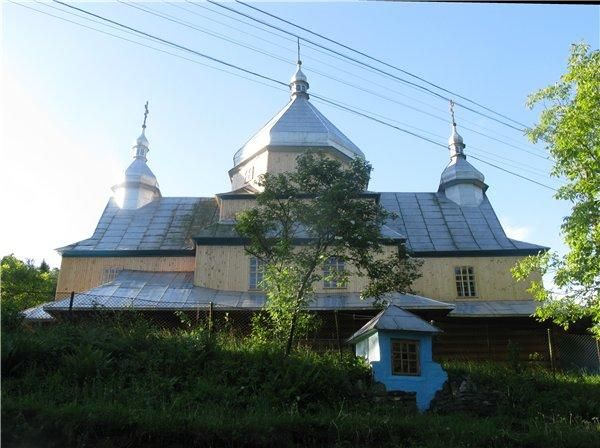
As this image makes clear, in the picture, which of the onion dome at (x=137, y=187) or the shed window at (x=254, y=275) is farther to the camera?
the onion dome at (x=137, y=187)

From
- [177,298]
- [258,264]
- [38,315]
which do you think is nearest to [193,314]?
[177,298]

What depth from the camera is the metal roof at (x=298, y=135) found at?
882 inches

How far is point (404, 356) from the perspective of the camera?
39.0 feet

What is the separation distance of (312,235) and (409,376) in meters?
3.63

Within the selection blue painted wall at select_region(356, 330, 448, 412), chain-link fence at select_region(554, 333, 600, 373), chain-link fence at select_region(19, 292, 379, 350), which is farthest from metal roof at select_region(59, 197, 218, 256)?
chain-link fence at select_region(554, 333, 600, 373)

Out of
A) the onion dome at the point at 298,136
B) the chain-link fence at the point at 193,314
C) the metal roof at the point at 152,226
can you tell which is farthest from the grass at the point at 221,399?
the onion dome at the point at 298,136

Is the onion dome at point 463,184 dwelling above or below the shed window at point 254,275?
above

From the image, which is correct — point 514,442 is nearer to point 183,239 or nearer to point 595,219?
point 595,219

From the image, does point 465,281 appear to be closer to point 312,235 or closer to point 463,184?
point 463,184

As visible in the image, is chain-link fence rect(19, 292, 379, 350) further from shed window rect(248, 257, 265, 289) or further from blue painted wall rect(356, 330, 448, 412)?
blue painted wall rect(356, 330, 448, 412)

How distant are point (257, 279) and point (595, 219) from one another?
10.7 m

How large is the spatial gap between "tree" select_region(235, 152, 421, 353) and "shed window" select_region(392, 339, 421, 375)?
1.20 m

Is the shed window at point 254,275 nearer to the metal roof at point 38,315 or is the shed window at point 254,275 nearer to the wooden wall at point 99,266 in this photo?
the wooden wall at point 99,266

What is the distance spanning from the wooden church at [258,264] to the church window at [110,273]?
0.12ft
